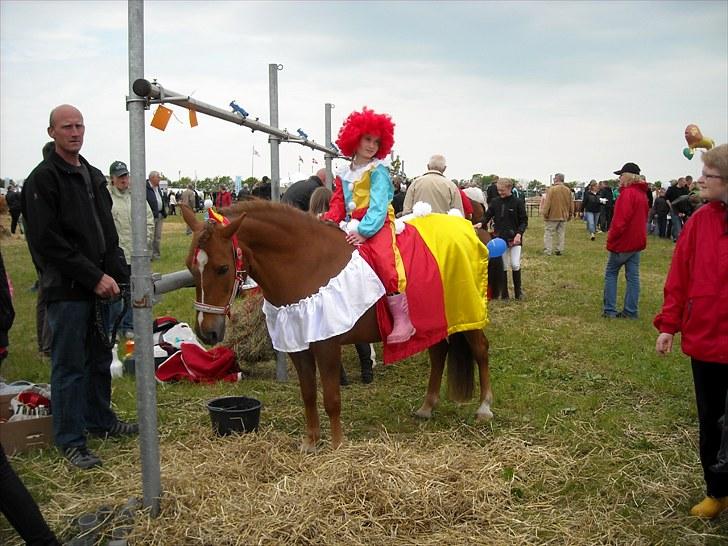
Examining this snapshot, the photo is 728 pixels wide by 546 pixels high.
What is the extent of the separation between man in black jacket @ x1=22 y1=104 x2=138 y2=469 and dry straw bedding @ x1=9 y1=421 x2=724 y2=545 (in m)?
0.38

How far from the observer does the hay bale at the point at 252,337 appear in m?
6.66

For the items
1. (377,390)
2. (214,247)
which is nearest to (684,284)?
(214,247)

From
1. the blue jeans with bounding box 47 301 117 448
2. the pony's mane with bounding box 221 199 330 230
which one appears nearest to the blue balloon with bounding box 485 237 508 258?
the pony's mane with bounding box 221 199 330 230

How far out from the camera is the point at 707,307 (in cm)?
324

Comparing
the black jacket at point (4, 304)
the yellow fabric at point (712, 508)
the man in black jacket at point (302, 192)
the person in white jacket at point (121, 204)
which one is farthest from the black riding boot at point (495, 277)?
the black jacket at point (4, 304)

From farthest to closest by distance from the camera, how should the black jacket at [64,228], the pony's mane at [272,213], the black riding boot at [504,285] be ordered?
the black riding boot at [504,285] → the pony's mane at [272,213] → the black jacket at [64,228]

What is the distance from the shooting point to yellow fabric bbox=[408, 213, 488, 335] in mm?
4746

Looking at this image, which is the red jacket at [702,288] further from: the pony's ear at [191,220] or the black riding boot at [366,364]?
the black riding boot at [366,364]

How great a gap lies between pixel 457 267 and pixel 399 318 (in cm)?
73

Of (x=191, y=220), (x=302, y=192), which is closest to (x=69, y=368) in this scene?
(x=191, y=220)

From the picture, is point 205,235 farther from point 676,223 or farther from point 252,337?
point 676,223

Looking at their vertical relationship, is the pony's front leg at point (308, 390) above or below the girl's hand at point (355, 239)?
below

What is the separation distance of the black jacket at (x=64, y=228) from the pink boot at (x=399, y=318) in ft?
6.58

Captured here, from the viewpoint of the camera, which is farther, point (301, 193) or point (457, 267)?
point (301, 193)
